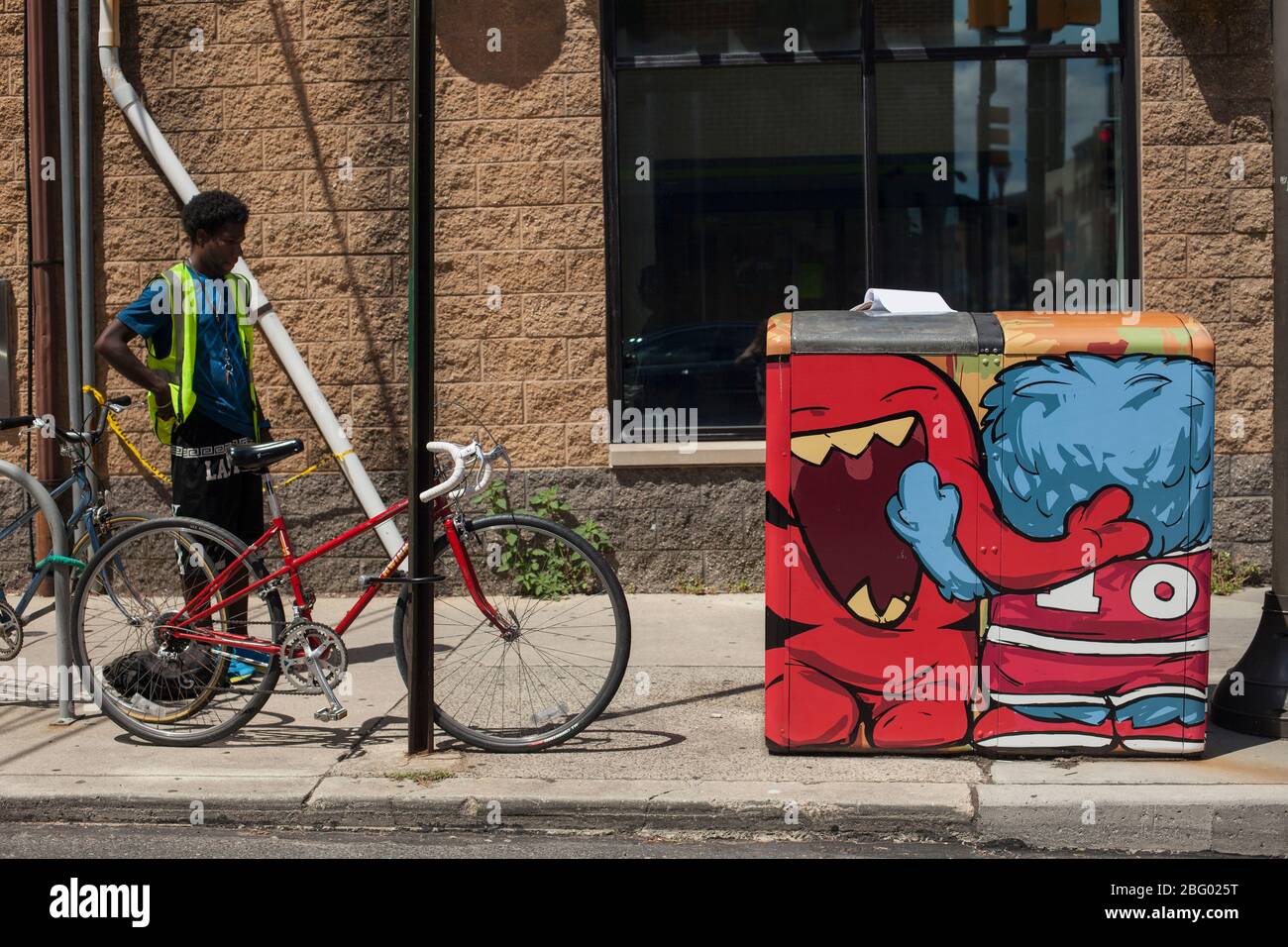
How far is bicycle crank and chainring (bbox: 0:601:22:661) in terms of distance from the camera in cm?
645

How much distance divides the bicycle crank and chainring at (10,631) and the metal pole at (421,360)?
7.89 ft

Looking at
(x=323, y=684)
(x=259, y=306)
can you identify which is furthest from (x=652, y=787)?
(x=259, y=306)

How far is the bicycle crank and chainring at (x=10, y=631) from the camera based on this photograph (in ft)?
21.1

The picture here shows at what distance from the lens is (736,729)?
569cm

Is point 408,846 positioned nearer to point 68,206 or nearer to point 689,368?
point 689,368

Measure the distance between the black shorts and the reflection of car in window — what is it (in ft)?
10.1

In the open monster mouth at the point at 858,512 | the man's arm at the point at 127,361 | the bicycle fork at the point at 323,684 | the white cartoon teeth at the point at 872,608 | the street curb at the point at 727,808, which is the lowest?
the street curb at the point at 727,808

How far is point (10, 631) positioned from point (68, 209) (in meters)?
3.24

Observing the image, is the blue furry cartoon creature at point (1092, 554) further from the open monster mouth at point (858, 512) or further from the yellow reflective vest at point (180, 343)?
the yellow reflective vest at point (180, 343)

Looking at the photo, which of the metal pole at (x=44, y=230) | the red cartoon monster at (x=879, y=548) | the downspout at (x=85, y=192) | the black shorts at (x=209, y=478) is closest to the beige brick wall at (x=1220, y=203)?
the red cartoon monster at (x=879, y=548)

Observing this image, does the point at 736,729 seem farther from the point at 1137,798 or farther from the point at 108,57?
the point at 108,57

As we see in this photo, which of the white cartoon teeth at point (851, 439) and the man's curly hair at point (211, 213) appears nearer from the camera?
the white cartoon teeth at point (851, 439)

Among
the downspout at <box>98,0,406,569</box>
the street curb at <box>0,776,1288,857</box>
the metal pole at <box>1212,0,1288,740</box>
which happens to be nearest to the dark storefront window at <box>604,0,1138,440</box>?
the downspout at <box>98,0,406,569</box>

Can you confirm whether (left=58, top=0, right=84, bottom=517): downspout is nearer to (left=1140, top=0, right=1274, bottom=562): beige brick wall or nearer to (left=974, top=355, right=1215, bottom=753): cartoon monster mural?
(left=974, top=355, right=1215, bottom=753): cartoon monster mural
